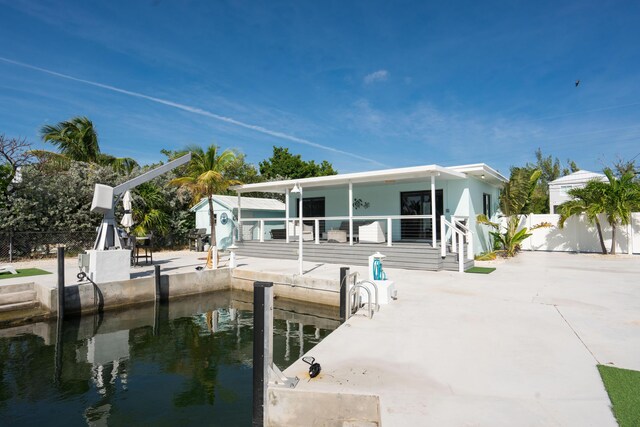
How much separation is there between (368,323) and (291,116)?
21.9 m

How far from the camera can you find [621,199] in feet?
45.4

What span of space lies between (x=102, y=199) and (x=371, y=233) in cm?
845

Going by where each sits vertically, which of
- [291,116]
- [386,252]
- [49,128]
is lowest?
[386,252]

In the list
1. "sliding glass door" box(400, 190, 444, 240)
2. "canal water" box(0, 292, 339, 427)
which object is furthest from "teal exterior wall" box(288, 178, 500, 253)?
"canal water" box(0, 292, 339, 427)

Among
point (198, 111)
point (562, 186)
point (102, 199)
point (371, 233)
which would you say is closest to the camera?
point (102, 199)

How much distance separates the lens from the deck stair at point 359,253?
35.3ft

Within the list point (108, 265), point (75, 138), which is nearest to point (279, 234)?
point (108, 265)

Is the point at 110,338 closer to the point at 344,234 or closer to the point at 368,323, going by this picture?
the point at 368,323

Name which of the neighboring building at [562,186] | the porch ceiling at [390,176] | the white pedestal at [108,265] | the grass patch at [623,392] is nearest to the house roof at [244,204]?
the porch ceiling at [390,176]

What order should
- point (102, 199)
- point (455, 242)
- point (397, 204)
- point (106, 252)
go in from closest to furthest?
point (106, 252), point (102, 199), point (455, 242), point (397, 204)

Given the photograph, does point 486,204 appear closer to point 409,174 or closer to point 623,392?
point 409,174

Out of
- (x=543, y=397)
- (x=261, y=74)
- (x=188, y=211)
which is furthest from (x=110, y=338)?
(x=261, y=74)

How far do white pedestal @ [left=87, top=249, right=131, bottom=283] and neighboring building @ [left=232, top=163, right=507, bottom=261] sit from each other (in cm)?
592

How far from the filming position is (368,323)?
17.9 feet
